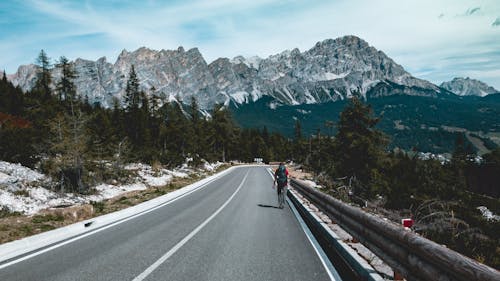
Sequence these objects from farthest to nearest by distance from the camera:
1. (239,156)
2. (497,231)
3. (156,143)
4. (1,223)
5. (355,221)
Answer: (239,156) → (156,143) → (497,231) → (1,223) → (355,221)

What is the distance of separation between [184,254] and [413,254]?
4461 millimetres

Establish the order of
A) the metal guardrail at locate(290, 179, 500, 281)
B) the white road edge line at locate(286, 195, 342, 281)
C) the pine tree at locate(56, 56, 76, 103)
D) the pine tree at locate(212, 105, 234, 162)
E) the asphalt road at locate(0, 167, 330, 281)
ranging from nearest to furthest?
1. the metal guardrail at locate(290, 179, 500, 281)
2. the asphalt road at locate(0, 167, 330, 281)
3. the white road edge line at locate(286, 195, 342, 281)
4. the pine tree at locate(56, 56, 76, 103)
5. the pine tree at locate(212, 105, 234, 162)

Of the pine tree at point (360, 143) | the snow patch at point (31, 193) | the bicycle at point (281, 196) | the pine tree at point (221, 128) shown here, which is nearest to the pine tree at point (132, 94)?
the pine tree at point (221, 128)

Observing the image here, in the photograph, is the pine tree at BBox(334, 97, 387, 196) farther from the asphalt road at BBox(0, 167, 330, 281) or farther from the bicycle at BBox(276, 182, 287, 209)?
the asphalt road at BBox(0, 167, 330, 281)

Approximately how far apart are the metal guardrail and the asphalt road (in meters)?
1.12

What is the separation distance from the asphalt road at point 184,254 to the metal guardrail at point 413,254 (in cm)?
112

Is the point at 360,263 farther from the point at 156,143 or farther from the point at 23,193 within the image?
the point at 156,143

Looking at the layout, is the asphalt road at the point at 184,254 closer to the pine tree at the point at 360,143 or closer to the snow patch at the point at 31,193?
the snow patch at the point at 31,193

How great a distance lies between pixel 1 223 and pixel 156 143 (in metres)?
54.7

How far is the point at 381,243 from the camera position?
6.08 m

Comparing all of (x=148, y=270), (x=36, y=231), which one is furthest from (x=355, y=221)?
(x=36, y=231)

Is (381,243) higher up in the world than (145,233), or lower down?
higher up

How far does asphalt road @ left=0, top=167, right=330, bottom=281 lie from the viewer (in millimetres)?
5930

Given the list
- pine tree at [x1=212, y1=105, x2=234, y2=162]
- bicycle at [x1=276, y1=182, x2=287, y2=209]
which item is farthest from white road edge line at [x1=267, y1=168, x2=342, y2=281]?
pine tree at [x1=212, y1=105, x2=234, y2=162]
